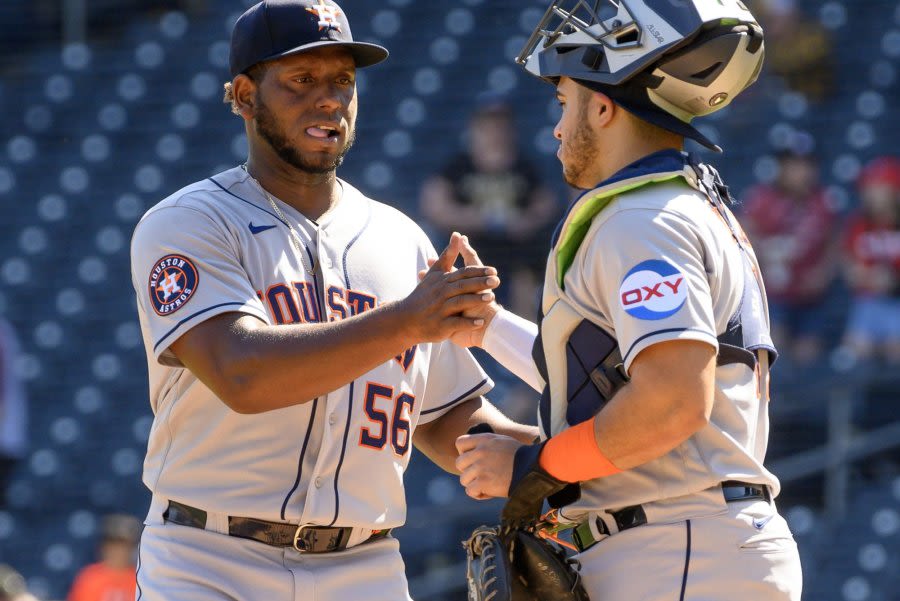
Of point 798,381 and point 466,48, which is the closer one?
point 798,381

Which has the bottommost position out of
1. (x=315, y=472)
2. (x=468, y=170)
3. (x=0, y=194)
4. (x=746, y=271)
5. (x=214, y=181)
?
(x=0, y=194)

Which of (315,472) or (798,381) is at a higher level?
(315,472)

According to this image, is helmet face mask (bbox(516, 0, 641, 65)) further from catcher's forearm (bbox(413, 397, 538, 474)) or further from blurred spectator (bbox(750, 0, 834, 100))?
blurred spectator (bbox(750, 0, 834, 100))

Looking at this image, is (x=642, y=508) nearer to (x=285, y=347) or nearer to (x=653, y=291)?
(x=653, y=291)

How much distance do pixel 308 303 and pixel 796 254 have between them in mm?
5264

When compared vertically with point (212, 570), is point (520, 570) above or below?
above

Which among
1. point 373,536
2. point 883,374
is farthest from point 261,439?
point 883,374

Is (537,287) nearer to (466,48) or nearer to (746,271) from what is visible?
(466,48)

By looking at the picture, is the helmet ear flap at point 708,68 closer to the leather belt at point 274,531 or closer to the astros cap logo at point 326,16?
the astros cap logo at point 326,16

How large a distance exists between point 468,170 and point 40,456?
330 centimetres

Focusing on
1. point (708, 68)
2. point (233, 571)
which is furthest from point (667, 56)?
point (233, 571)

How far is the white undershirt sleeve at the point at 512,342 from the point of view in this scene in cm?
342

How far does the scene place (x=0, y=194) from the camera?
10023 mm

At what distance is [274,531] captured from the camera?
329cm
